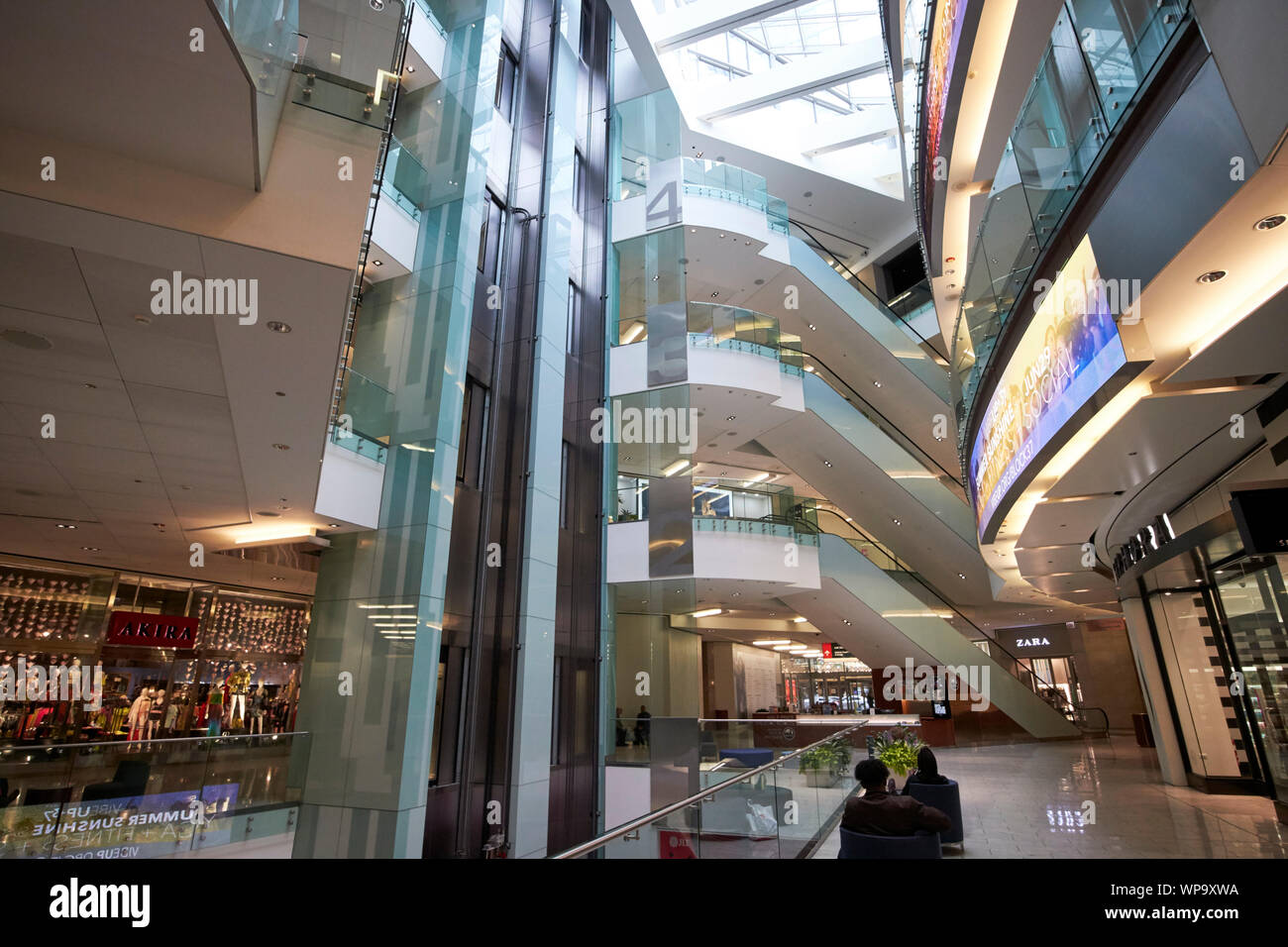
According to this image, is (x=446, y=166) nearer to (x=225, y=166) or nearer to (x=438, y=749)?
(x=225, y=166)

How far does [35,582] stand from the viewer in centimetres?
1041

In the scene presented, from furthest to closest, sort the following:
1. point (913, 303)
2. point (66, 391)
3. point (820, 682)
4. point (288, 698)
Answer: point (820, 682)
point (913, 303)
point (288, 698)
point (66, 391)

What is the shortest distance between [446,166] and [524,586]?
565cm

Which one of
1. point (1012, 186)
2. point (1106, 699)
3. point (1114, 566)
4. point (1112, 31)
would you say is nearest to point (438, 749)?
point (1012, 186)

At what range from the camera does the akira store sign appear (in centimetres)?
1090

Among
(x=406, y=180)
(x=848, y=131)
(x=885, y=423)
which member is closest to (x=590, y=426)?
(x=406, y=180)

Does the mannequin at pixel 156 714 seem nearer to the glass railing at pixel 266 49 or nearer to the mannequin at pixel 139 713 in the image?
the mannequin at pixel 139 713

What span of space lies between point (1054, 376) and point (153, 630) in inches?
524

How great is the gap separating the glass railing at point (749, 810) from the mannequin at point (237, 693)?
23.9ft

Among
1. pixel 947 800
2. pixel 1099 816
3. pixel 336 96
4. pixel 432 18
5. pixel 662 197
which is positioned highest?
pixel 662 197

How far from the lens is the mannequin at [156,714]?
1120cm

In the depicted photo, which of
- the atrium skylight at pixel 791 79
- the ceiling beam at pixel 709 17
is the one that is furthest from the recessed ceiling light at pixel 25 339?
the ceiling beam at pixel 709 17

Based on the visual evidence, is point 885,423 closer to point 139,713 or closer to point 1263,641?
point 1263,641

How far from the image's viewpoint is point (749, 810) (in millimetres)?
5395
